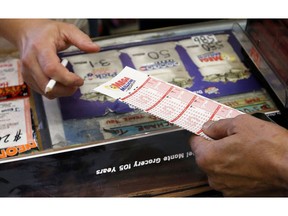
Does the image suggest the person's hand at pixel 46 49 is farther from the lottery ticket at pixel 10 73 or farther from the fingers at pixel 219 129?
the fingers at pixel 219 129

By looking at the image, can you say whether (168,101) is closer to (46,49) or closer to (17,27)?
(46,49)

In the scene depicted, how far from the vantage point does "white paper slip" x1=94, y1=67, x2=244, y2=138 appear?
1.09 meters

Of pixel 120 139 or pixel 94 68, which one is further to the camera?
pixel 94 68

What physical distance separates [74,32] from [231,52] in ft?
1.88

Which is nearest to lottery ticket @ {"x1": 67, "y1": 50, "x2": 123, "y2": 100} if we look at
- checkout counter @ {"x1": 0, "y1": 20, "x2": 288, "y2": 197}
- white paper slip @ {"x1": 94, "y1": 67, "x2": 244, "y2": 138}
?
checkout counter @ {"x1": 0, "y1": 20, "x2": 288, "y2": 197}

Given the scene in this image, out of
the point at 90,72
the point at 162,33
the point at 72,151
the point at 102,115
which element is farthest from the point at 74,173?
the point at 162,33

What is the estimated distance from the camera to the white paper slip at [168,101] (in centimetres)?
109

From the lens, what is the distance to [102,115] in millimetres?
1215

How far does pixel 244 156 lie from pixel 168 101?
0.90 ft

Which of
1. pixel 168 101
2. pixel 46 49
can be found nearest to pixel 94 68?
pixel 46 49

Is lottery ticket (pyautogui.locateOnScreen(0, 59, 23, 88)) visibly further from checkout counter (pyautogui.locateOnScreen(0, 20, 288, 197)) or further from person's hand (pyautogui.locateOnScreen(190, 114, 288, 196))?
person's hand (pyautogui.locateOnScreen(190, 114, 288, 196))

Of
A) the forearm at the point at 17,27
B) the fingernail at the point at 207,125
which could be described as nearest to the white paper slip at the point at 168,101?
the fingernail at the point at 207,125

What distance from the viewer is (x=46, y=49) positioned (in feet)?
3.91

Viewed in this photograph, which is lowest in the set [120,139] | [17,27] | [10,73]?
[120,139]
